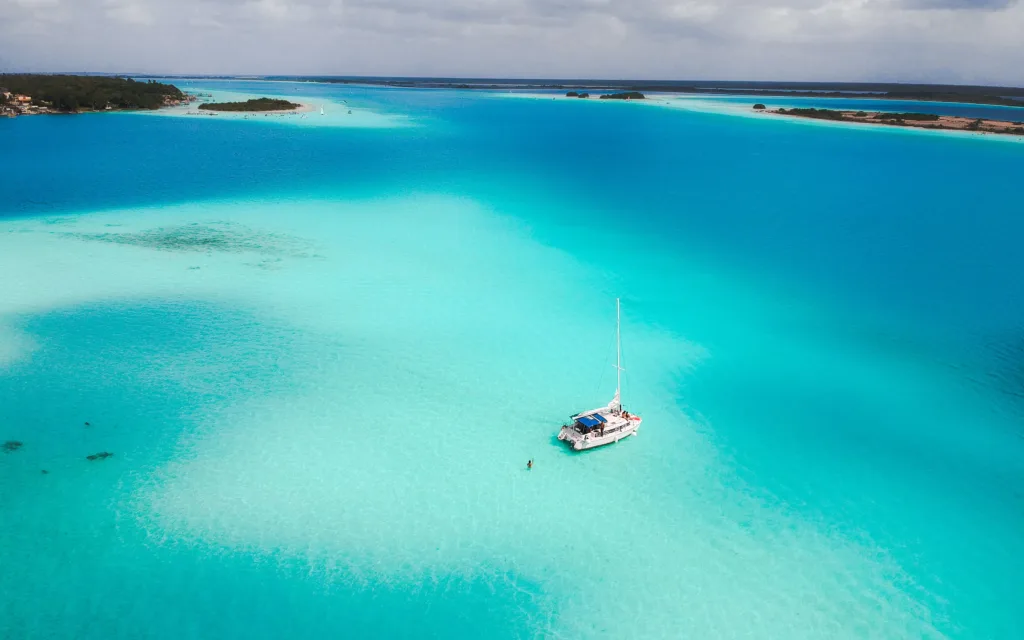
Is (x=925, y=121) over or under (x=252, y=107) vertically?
under

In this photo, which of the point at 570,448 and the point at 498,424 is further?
the point at 498,424

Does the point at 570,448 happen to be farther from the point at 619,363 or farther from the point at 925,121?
the point at 925,121

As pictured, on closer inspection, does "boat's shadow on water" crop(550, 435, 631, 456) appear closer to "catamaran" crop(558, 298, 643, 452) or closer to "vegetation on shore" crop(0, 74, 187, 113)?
"catamaran" crop(558, 298, 643, 452)

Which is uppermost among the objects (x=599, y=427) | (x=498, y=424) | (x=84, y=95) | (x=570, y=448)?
(x=84, y=95)

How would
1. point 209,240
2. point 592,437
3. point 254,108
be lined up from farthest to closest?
point 254,108 → point 209,240 → point 592,437

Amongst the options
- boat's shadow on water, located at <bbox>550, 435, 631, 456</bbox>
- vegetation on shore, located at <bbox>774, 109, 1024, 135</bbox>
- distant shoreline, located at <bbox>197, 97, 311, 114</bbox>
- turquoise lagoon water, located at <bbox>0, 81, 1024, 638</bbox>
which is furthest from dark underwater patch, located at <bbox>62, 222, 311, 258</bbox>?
vegetation on shore, located at <bbox>774, 109, 1024, 135</bbox>

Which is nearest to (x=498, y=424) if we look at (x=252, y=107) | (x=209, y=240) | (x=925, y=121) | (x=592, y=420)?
(x=592, y=420)

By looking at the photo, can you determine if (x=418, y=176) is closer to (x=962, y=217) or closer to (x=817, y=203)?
(x=817, y=203)
